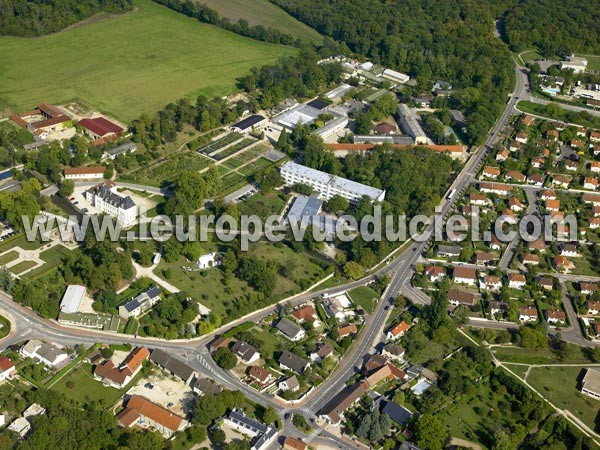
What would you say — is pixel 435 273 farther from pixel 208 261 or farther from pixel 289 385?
pixel 208 261

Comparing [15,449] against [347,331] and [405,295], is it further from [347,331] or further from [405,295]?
[405,295]

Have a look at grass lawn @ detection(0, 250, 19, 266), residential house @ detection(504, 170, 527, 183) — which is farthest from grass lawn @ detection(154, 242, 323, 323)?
residential house @ detection(504, 170, 527, 183)

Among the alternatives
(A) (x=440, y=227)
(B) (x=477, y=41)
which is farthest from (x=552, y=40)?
(A) (x=440, y=227)

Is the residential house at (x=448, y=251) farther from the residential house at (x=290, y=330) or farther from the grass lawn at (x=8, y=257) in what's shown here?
the grass lawn at (x=8, y=257)

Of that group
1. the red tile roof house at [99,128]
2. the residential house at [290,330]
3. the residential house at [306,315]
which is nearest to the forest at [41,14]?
the red tile roof house at [99,128]

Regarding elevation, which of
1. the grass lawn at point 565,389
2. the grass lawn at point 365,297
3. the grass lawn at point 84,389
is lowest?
the grass lawn at point 84,389

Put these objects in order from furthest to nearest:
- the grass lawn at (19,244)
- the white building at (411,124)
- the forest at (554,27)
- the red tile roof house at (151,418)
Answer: the forest at (554,27) < the white building at (411,124) < the grass lawn at (19,244) < the red tile roof house at (151,418)

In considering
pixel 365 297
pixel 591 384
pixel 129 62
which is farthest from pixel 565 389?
pixel 129 62
